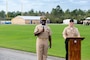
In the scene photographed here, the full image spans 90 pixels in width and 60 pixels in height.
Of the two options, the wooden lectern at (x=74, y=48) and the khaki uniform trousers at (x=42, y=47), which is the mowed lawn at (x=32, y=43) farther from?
the wooden lectern at (x=74, y=48)

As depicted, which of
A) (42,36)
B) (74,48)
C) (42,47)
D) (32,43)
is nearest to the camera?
(74,48)

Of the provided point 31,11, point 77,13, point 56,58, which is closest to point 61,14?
point 77,13

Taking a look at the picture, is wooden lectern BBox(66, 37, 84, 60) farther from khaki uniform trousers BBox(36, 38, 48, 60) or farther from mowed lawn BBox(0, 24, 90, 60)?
mowed lawn BBox(0, 24, 90, 60)

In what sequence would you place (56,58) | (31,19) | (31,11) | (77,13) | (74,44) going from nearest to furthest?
(74,44)
(56,58)
(31,19)
(77,13)
(31,11)

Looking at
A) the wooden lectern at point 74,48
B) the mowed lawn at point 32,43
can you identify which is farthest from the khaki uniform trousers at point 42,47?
the mowed lawn at point 32,43

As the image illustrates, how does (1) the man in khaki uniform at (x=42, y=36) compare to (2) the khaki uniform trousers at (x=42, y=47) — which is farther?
(2) the khaki uniform trousers at (x=42, y=47)

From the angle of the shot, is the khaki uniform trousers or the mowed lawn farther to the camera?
the mowed lawn

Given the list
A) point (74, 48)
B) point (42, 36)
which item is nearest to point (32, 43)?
point (42, 36)

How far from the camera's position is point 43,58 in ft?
36.0

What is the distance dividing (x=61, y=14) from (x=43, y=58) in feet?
534

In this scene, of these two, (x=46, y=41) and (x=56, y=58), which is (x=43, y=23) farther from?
(x=56, y=58)

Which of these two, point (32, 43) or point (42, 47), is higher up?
point (42, 47)

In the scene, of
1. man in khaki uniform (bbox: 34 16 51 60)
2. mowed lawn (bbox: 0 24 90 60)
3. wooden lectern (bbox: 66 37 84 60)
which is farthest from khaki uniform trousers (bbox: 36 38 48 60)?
mowed lawn (bbox: 0 24 90 60)

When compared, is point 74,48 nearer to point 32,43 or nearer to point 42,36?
point 42,36
